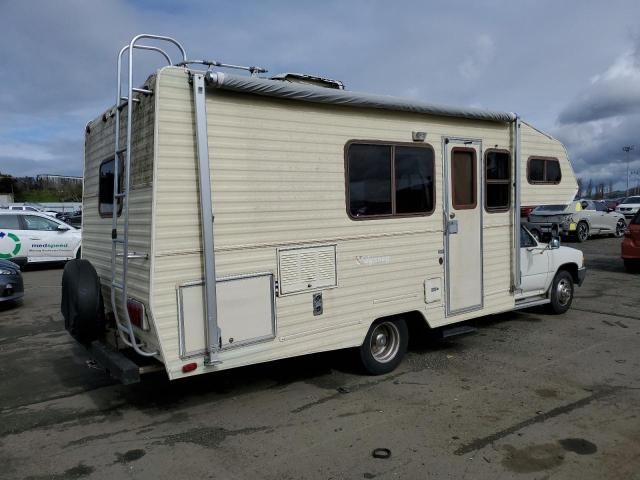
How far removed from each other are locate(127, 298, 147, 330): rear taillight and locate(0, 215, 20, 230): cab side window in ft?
38.2

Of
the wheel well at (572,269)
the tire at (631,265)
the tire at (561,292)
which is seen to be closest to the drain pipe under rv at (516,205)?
the tire at (561,292)

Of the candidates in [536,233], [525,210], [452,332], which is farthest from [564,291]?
[452,332]

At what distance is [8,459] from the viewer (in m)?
3.98

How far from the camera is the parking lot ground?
3.77 metres

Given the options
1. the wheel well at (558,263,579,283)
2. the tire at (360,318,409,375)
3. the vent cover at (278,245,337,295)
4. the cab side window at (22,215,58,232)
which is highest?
the cab side window at (22,215,58,232)

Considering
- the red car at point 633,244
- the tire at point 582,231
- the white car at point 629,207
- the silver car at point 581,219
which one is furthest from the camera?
the white car at point 629,207

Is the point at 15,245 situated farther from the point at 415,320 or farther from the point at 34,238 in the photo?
the point at 415,320

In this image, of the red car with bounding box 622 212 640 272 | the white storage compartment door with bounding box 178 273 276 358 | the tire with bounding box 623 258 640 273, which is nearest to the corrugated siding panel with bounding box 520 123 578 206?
the white storage compartment door with bounding box 178 273 276 358

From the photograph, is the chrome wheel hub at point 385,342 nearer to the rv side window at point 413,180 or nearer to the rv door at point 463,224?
the rv door at point 463,224

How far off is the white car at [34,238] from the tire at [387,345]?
11.9m

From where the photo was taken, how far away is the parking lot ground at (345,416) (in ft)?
12.4

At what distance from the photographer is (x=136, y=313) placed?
437 centimetres

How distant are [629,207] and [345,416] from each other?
29.7 meters

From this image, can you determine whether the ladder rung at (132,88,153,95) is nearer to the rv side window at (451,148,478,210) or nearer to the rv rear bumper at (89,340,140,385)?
the rv rear bumper at (89,340,140,385)
